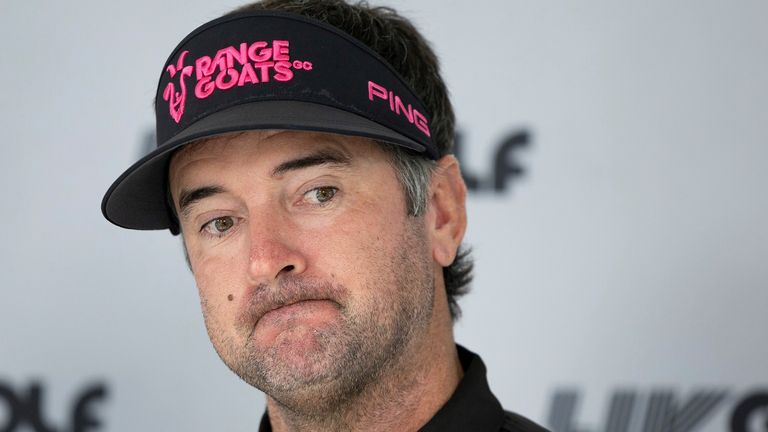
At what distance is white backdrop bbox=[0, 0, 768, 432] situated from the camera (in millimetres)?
1847

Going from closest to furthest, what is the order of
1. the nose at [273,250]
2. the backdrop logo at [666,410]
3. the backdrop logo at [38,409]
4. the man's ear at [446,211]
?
the nose at [273,250], the man's ear at [446,211], the backdrop logo at [666,410], the backdrop logo at [38,409]

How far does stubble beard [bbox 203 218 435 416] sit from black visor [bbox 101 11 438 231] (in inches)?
6.3

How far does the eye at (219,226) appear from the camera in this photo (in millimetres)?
1276

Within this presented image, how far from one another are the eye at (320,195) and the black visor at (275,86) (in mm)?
93

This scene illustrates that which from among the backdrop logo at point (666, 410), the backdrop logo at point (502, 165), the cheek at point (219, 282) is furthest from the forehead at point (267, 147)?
the backdrop logo at point (666, 410)

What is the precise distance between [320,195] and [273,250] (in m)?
0.10

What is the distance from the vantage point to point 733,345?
1847 mm

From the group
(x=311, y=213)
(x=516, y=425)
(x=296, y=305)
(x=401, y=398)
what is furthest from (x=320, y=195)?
(x=516, y=425)

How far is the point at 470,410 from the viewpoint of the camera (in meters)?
1.33

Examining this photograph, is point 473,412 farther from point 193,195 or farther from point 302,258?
point 193,195

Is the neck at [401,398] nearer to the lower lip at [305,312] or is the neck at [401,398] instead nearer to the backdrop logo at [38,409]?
the lower lip at [305,312]

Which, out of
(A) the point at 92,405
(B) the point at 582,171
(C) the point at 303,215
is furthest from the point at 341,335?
(A) the point at 92,405

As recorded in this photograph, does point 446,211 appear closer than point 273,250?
No

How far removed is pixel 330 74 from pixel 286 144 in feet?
0.32
